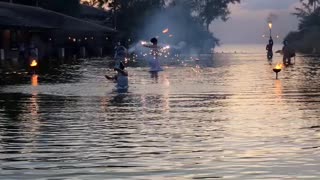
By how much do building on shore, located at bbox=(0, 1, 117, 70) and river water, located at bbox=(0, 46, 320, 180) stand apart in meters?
32.1

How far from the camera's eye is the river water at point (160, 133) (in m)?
11.2

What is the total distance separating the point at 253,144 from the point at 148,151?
6.22 ft

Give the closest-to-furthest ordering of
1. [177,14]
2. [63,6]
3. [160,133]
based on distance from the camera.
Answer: [160,133]
[63,6]
[177,14]

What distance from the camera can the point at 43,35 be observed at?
7506 centimetres

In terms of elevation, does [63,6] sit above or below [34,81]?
above

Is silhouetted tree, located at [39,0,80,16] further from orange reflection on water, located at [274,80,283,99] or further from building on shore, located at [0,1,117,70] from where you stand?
orange reflection on water, located at [274,80,283,99]

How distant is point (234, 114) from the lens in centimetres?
1873

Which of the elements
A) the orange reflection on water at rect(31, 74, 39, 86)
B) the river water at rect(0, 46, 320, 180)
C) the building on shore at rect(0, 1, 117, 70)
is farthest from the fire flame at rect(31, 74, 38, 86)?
the building on shore at rect(0, 1, 117, 70)

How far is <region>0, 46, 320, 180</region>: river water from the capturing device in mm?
11180

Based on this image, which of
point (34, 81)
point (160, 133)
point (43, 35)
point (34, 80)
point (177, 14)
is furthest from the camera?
point (177, 14)

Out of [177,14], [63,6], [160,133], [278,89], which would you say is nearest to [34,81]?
[278,89]

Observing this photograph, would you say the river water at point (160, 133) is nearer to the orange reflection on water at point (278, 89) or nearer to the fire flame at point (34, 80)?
the orange reflection on water at point (278, 89)

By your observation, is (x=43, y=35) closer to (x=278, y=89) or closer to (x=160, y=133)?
(x=278, y=89)

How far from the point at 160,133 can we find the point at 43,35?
61.2 m
